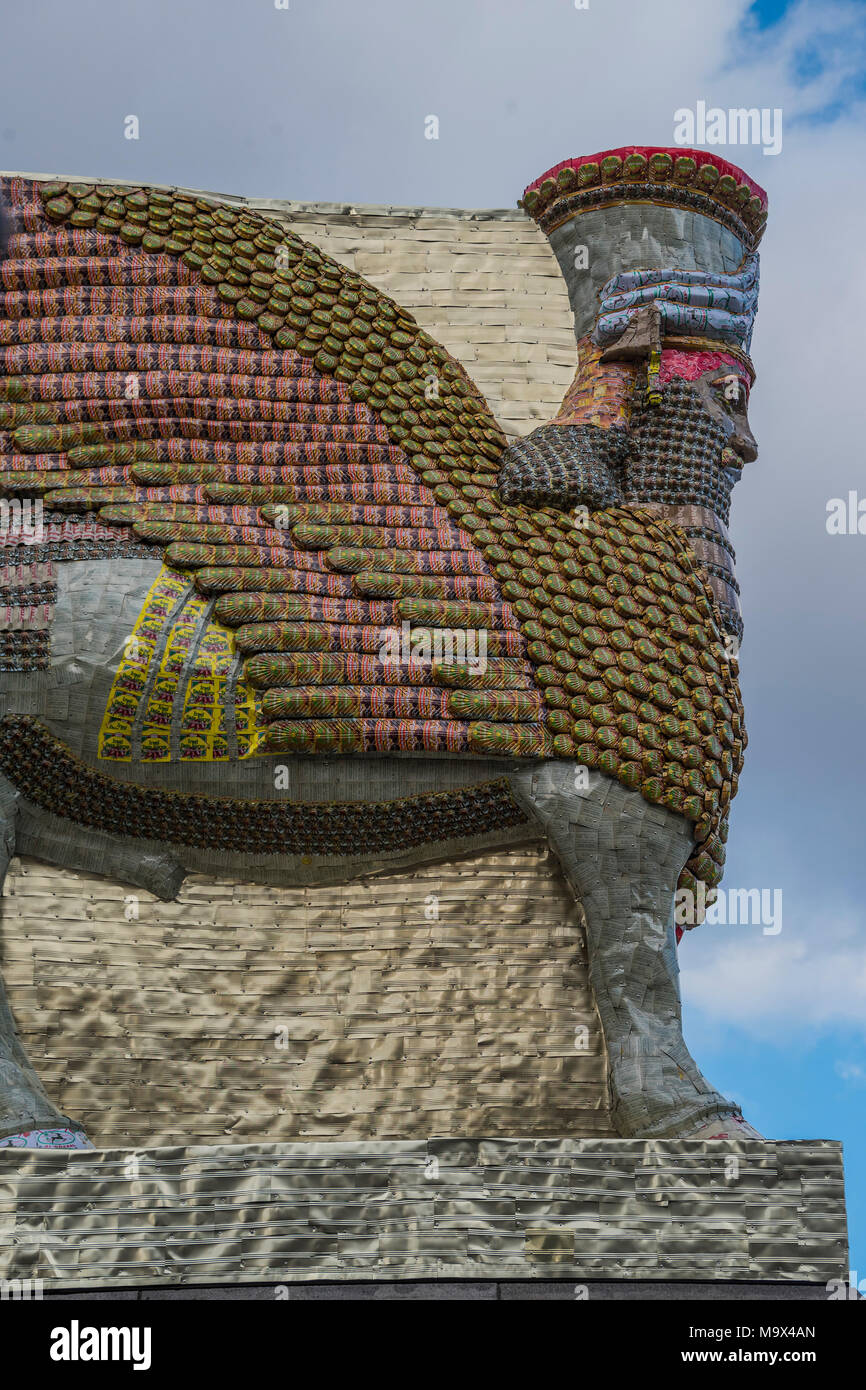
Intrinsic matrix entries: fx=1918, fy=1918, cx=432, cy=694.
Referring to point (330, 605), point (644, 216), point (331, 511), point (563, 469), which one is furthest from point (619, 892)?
point (644, 216)

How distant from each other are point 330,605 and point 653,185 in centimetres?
310

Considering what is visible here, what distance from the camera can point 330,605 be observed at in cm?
879

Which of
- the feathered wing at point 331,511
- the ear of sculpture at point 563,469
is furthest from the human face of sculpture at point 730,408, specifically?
the feathered wing at point 331,511

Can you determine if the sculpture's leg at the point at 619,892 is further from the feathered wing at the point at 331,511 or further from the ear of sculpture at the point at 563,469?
the ear of sculpture at the point at 563,469

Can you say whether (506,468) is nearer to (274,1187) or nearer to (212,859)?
(212,859)

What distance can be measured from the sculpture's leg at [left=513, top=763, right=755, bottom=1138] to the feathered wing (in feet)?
0.43

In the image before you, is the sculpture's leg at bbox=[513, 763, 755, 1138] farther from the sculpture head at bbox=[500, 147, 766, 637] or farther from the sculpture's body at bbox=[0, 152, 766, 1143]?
the sculpture head at bbox=[500, 147, 766, 637]

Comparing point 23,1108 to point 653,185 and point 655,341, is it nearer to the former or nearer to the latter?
point 655,341

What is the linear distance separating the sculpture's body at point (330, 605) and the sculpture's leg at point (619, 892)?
14mm

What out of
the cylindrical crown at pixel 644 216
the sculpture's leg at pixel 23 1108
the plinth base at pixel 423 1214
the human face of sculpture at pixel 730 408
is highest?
the cylindrical crown at pixel 644 216

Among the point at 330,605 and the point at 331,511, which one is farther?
the point at 331,511

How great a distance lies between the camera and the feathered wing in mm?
8703

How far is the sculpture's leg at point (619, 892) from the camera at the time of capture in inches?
342
